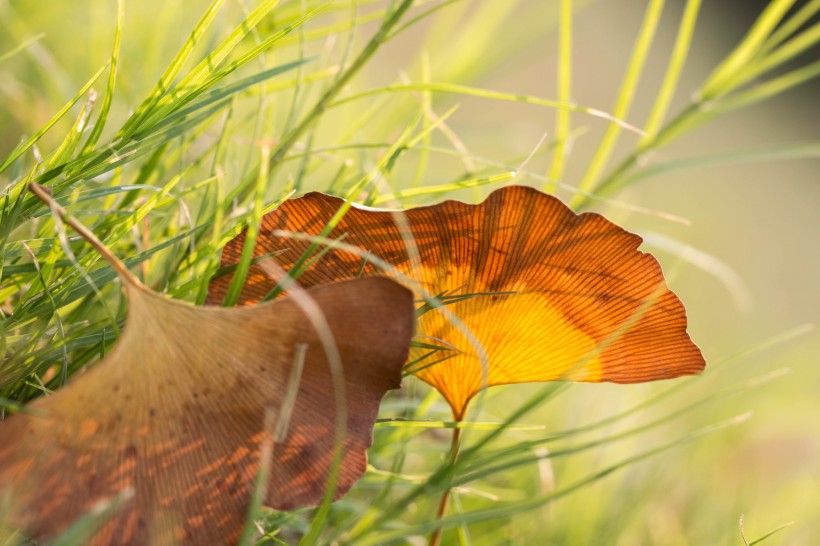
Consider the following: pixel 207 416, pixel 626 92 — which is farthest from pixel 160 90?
pixel 626 92

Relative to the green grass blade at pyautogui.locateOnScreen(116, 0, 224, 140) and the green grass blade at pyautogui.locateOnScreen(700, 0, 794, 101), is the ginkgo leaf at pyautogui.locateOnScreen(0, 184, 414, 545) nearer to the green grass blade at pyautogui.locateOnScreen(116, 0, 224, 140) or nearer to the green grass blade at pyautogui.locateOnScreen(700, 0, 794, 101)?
the green grass blade at pyautogui.locateOnScreen(116, 0, 224, 140)

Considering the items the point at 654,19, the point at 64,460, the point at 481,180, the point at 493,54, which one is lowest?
the point at 64,460

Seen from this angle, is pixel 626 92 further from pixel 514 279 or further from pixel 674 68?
pixel 514 279

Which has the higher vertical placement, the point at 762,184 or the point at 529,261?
the point at 762,184

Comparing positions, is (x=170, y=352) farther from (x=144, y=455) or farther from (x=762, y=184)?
(x=762, y=184)

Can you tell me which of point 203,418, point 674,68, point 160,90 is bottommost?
point 203,418

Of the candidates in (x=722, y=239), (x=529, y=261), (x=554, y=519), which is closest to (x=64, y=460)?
(x=529, y=261)

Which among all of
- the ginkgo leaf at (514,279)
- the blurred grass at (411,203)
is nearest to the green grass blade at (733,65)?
the blurred grass at (411,203)

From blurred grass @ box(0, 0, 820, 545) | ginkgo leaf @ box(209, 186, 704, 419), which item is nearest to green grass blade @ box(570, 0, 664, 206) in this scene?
blurred grass @ box(0, 0, 820, 545)
